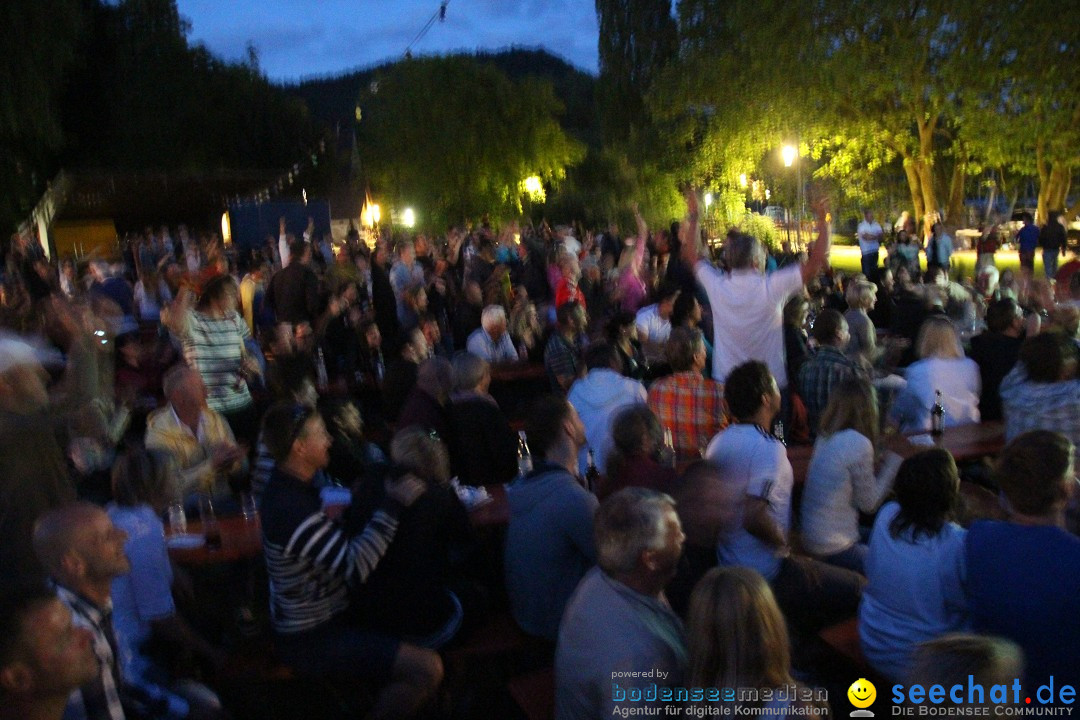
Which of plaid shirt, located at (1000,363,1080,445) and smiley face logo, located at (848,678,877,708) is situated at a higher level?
plaid shirt, located at (1000,363,1080,445)

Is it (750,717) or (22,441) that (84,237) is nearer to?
(22,441)

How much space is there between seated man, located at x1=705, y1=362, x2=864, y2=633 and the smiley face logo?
1.51ft

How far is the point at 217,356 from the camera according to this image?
5.40 meters

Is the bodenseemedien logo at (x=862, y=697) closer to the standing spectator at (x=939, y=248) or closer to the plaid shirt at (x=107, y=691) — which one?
the plaid shirt at (x=107, y=691)

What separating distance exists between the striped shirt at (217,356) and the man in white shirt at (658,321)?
3098mm

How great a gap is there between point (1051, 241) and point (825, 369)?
12.5m

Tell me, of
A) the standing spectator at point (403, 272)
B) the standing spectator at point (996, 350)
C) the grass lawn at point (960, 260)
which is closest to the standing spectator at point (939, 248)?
the grass lawn at point (960, 260)

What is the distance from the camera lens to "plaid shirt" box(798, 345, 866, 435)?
16.8 feet

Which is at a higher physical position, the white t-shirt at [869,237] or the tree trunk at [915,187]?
the tree trunk at [915,187]

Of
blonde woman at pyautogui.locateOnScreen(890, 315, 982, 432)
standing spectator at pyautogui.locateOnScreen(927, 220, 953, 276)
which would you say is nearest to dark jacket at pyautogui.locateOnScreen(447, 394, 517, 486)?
blonde woman at pyautogui.locateOnScreen(890, 315, 982, 432)

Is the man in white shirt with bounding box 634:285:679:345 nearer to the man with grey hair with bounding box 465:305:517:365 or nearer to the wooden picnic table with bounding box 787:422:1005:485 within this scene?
the man with grey hair with bounding box 465:305:517:365

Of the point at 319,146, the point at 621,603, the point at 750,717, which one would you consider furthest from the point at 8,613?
the point at 319,146

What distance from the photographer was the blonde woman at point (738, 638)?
6.87ft

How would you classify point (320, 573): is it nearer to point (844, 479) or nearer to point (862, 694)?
point (862, 694)
